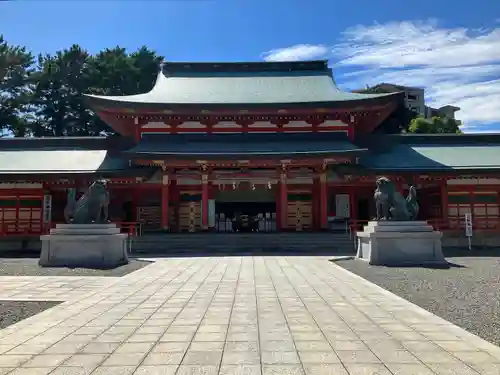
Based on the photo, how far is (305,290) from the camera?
9.52 m

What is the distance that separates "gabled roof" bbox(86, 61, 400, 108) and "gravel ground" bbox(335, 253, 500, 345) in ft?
41.0

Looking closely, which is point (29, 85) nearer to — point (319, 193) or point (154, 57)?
point (154, 57)

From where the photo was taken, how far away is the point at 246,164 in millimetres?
22422

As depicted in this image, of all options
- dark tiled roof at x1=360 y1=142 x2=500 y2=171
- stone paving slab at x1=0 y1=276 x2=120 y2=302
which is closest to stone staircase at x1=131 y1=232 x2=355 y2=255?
dark tiled roof at x1=360 y1=142 x2=500 y2=171

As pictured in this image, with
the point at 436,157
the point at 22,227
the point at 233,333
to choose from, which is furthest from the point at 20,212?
the point at 436,157

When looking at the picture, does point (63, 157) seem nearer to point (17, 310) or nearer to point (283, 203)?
point (283, 203)

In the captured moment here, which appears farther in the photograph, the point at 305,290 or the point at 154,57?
the point at 154,57

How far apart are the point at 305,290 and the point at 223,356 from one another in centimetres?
484

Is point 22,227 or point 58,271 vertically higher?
point 22,227

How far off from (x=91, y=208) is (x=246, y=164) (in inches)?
371

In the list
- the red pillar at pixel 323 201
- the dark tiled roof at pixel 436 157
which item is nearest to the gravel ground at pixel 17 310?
the red pillar at pixel 323 201

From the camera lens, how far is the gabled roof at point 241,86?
24.1 meters

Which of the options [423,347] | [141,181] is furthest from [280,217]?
[423,347]

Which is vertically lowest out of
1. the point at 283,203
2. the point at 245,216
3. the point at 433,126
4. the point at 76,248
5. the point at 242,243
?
the point at 242,243
